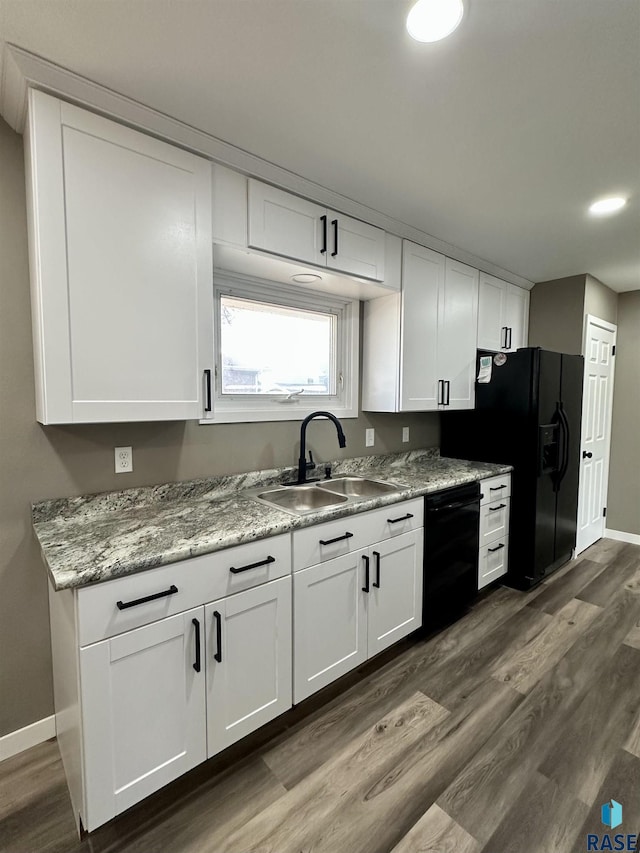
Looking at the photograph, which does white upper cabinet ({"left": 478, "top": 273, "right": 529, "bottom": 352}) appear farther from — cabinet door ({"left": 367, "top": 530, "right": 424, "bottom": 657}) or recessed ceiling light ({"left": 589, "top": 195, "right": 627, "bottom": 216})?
cabinet door ({"left": 367, "top": 530, "right": 424, "bottom": 657})

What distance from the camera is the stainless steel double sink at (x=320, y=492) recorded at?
2.16m

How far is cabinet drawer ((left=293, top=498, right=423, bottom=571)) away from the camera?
169 cm

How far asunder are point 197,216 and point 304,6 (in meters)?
0.77

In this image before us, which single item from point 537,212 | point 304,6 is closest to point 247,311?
point 304,6

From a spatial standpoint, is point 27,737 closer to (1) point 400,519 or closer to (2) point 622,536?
(1) point 400,519

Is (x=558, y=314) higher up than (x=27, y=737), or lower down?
higher up

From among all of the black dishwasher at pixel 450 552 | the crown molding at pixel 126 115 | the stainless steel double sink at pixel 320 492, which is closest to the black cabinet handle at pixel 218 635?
the stainless steel double sink at pixel 320 492

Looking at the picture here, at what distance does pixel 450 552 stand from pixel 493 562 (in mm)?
676

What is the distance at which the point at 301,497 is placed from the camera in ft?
7.54

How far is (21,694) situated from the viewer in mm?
1621

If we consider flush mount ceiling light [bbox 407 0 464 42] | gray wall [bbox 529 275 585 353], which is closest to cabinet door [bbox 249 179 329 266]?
flush mount ceiling light [bbox 407 0 464 42]

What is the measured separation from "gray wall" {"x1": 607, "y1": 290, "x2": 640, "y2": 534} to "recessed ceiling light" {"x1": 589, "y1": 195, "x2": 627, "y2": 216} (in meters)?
2.08

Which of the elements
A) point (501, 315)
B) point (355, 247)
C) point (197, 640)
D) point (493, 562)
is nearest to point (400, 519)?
point (197, 640)

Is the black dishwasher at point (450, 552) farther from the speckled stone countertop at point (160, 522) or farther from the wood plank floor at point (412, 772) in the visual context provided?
the wood plank floor at point (412, 772)
